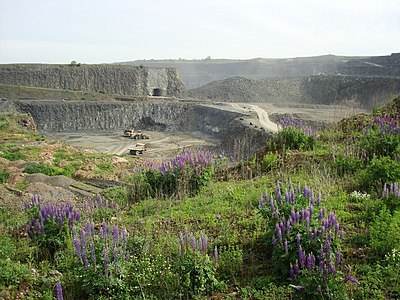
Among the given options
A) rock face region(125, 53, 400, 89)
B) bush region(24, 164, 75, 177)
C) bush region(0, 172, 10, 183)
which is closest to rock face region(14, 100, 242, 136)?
bush region(24, 164, 75, 177)

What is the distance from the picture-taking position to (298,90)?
69.6 meters

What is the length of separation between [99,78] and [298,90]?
3372 cm

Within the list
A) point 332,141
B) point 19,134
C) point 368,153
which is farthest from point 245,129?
point 368,153

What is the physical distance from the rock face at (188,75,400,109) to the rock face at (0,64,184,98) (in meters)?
5.61

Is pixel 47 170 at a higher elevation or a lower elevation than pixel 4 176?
lower

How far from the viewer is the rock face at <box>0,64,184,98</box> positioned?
6067cm

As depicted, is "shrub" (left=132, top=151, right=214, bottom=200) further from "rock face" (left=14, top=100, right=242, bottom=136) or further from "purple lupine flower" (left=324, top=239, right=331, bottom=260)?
"rock face" (left=14, top=100, right=242, bottom=136)

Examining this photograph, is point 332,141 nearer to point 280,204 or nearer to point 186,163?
point 186,163

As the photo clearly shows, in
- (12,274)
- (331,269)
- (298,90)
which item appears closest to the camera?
(331,269)

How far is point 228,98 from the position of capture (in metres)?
70.1

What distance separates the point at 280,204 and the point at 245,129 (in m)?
29.6

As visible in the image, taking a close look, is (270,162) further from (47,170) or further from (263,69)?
(263,69)

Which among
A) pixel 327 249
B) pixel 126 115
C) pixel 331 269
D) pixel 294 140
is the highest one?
pixel 294 140

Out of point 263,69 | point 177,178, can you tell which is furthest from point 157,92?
point 263,69
